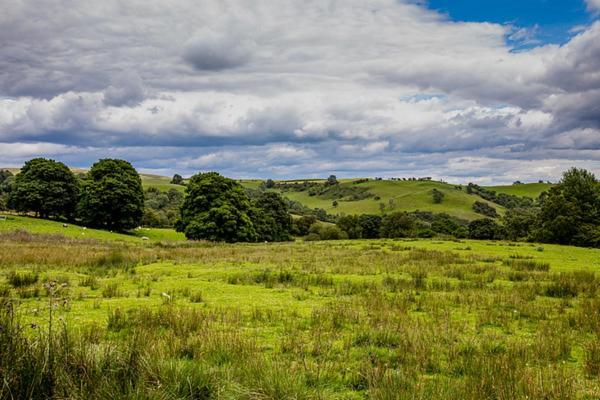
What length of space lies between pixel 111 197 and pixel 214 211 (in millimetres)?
16712

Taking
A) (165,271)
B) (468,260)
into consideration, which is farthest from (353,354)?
(468,260)

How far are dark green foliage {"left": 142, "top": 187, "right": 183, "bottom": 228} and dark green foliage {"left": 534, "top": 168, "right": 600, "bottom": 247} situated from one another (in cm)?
5952

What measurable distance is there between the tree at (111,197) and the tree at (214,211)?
29.2ft

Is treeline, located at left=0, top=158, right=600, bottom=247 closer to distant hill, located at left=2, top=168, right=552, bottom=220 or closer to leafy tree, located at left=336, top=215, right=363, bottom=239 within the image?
leafy tree, located at left=336, top=215, right=363, bottom=239

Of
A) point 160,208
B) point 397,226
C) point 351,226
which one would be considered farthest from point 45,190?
point 397,226

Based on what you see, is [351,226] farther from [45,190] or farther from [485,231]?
[45,190]

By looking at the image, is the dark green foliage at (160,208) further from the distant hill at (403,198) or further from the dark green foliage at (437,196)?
the dark green foliage at (437,196)

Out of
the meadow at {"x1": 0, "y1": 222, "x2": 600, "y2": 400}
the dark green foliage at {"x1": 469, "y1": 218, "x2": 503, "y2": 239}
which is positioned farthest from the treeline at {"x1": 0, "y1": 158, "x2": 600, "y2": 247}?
the meadow at {"x1": 0, "y1": 222, "x2": 600, "y2": 400}

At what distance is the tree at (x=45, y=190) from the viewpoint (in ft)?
202

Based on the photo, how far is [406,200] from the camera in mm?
158625

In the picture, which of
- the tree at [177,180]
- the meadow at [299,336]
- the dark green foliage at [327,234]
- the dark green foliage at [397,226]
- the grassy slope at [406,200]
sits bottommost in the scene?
the dark green foliage at [327,234]

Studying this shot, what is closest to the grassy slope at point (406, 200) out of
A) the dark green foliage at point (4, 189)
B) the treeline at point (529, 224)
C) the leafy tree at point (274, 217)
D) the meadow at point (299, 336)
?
the treeline at point (529, 224)

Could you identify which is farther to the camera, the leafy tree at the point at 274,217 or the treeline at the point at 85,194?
the leafy tree at the point at 274,217

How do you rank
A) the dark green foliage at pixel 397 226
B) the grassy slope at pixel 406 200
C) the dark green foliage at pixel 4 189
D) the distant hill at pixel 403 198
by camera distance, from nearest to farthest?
the dark green foliage at pixel 4 189
the dark green foliage at pixel 397 226
the grassy slope at pixel 406 200
the distant hill at pixel 403 198
